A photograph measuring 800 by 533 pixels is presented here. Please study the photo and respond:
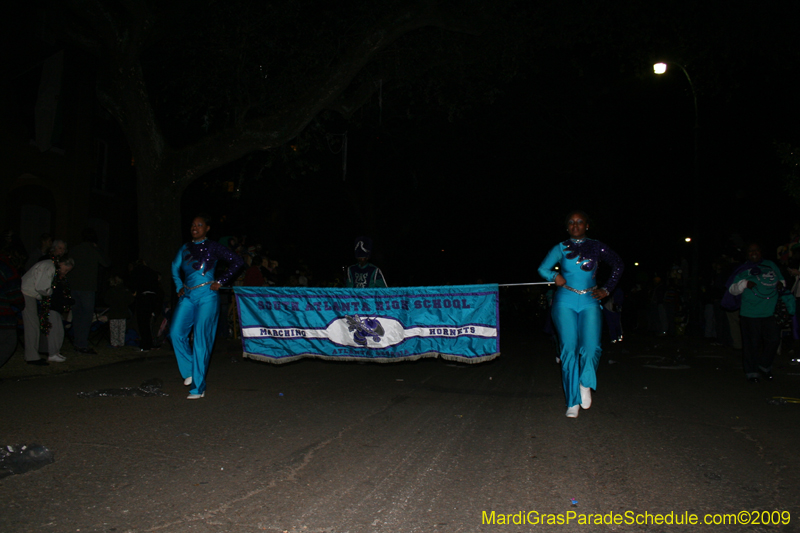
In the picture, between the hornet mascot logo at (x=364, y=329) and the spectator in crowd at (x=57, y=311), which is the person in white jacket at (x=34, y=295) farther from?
the hornet mascot logo at (x=364, y=329)

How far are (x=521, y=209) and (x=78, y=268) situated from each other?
30.9m

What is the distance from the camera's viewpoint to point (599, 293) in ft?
22.0

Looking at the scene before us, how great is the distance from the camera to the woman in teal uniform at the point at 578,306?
6664 mm

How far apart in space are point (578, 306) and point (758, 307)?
418 centimetres

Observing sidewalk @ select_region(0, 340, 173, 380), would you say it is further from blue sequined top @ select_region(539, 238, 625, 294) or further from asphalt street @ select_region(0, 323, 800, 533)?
blue sequined top @ select_region(539, 238, 625, 294)

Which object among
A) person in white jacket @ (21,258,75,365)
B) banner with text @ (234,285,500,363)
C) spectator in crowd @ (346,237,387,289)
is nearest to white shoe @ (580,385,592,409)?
banner with text @ (234,285,500,363)

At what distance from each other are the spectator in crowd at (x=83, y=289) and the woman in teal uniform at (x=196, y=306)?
4.47 meters

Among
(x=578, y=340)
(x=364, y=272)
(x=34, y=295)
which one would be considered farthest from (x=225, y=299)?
(x=578, y=340)

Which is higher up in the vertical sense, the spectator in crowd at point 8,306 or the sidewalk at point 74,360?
the spectator in crowd at point 8,306

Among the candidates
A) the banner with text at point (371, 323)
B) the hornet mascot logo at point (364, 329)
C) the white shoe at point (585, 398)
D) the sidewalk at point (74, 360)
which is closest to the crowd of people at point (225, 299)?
the white shoe at point (585, 398)

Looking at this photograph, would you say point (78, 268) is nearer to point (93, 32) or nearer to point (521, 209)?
point (93, 32)

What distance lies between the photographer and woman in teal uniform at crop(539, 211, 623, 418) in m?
6.66

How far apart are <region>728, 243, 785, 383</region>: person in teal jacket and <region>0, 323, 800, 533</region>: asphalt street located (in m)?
0.60

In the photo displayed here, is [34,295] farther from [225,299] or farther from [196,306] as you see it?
[225,299]
